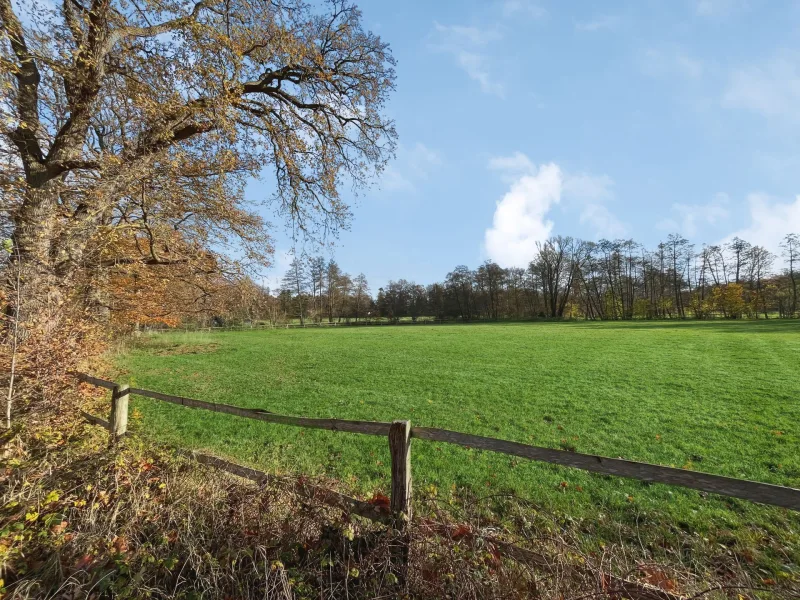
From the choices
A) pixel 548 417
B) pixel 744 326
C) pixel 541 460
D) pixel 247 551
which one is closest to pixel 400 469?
pixel 541 460

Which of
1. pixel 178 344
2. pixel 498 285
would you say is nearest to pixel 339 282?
pixel 498 285

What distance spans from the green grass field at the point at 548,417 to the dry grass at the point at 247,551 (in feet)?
5.99

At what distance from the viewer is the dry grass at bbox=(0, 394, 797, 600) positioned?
243 centimetres

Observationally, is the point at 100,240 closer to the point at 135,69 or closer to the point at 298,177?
the point at 135,69

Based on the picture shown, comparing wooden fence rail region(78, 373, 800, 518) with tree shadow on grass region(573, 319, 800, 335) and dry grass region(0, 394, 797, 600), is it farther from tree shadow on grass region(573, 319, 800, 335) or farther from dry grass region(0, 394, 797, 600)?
tree shadow on grass region(573, 319, 800, 335)

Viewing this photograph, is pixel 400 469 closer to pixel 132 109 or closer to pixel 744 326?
pixel 132 109

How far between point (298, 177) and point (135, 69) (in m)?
4.13

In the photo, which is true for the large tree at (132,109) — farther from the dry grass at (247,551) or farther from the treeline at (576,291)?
the treeline at (576,291)

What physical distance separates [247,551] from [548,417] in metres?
8.73

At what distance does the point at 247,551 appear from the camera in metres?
2.65

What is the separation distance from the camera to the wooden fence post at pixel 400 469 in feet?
9.39

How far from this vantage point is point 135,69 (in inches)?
295

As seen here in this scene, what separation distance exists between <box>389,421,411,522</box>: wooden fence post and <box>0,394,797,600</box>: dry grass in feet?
0.60

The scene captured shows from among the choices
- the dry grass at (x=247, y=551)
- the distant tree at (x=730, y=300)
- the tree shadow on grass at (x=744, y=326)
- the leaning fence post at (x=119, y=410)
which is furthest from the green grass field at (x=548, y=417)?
the distant tree at (x=730, y=300)
